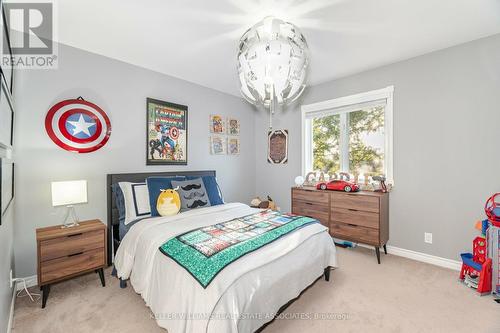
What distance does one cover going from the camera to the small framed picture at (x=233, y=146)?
4.13 metres

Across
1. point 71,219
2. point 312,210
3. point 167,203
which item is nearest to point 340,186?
point 312,210

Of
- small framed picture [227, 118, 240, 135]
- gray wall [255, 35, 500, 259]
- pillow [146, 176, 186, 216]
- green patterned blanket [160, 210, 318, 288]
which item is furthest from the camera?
small framed picture [227, 118, 240, 135]

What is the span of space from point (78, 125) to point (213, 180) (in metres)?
1.70

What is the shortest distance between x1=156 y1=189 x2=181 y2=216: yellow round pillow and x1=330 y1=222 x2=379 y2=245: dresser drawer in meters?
2.07

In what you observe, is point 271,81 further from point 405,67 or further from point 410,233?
point 410,233

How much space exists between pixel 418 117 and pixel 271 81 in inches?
88.2

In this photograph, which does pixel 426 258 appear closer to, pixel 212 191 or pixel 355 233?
pixel 355 233

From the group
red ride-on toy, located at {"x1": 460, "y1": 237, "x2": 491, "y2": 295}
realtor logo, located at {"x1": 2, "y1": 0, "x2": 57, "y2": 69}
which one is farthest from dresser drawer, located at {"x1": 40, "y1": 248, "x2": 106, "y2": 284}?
red ride-on toy, located at {"x1": 460, "y1": 237, "x2": 491, "y2": 295}

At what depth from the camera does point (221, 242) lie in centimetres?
169

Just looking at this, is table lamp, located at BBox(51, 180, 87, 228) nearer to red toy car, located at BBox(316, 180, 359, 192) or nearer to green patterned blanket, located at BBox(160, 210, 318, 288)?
green patterned blanket, located at BBox(160, 210, 318, 288)

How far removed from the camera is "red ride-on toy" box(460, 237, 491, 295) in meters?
2.05

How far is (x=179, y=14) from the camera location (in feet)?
6.48

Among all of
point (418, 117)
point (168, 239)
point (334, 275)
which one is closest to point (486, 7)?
point (418, 117)

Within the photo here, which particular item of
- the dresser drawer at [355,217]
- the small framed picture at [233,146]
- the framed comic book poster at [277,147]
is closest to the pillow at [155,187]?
the small framed picture at [233,146]
